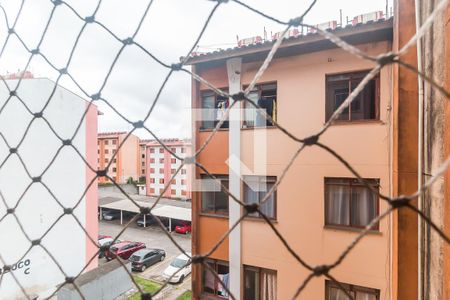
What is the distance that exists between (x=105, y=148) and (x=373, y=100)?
3.46m

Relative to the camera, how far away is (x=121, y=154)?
5266 millimetres

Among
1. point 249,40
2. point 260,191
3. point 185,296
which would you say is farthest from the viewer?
point 185,296

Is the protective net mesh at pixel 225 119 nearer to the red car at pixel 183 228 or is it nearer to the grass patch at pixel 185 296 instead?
the grass patch at pixel 185 296

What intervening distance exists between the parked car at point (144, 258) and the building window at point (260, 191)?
416 centimetres

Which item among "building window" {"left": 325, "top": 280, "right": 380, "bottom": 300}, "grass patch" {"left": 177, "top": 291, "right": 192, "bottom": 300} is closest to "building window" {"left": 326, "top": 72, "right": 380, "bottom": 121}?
"building window" {"left": 325, "top": 280, "right": 380, "bottom": 300}

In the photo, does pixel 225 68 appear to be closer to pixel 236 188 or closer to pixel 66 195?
A: pixel 236 188

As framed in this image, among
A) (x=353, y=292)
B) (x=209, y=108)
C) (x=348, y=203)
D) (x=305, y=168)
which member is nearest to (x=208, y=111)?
(x=209, y=108)

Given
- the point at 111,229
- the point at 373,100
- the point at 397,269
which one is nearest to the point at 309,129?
the point at 373,100

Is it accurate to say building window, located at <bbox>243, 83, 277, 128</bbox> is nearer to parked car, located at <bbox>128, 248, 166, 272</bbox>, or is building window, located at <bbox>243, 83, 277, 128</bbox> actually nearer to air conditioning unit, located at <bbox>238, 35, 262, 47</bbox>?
air conditioning unit, located at <bbox>238, 35, 262, 47</bbox>

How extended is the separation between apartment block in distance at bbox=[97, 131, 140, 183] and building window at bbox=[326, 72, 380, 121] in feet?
5.34

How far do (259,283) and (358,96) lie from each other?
1781 millimetres

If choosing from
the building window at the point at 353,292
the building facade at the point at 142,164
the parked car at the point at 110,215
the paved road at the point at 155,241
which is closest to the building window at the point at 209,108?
the building window at the point at 353,292

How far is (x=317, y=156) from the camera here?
2209 mm

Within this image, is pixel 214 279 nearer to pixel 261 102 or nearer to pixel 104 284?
pixel 104 284
